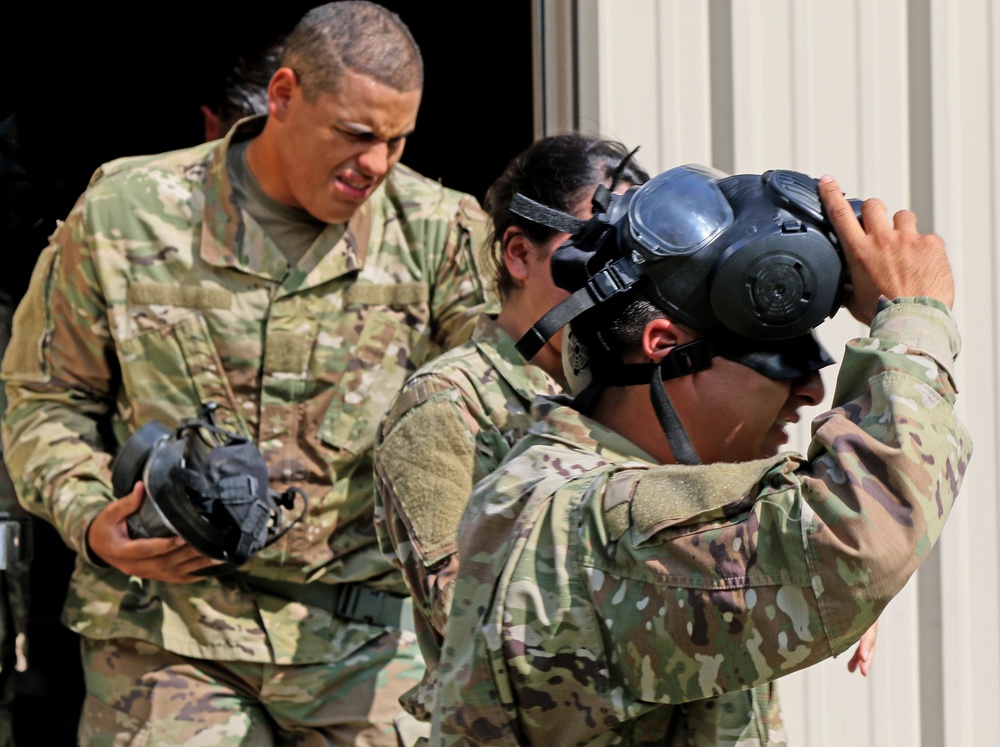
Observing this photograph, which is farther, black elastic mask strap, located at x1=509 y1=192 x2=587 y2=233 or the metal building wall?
the metal building wall

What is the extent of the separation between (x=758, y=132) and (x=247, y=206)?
112 centimetres

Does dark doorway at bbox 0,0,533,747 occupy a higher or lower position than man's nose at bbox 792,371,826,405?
higher

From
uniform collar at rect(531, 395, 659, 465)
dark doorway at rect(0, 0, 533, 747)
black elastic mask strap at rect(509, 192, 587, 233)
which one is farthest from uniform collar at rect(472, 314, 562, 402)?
dark doorway at rect(0, 0, 533, 747)

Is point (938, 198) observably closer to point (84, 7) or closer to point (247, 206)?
point (247, 206)

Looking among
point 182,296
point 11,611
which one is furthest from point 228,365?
point 11,611

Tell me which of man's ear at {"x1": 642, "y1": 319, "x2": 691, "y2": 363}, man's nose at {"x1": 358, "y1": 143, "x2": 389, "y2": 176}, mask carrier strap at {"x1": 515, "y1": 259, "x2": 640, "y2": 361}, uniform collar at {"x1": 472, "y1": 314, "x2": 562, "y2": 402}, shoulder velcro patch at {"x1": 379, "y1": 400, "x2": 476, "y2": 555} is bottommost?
shoulder velcro patch at {"x1": 379, "y1": 400, "x2": 476, "y2": 555}

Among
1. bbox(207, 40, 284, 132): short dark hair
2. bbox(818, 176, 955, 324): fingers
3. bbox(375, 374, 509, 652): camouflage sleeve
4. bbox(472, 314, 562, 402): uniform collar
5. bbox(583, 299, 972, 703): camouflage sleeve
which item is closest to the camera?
bbox(583, 299, 972, 703): camouflage sleeve

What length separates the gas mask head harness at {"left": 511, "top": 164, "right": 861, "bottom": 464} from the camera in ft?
5.41

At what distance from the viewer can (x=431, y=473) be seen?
237cm

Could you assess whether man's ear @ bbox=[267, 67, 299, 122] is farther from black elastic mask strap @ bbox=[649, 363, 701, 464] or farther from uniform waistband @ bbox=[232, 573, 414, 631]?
black elastic mask strap @ bbox=[649, 363, 701, 464]

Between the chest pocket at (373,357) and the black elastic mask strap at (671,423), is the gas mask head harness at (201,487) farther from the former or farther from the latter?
the black elastic mask strap at (671,423)

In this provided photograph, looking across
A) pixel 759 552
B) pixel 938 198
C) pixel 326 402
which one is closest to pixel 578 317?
pixel 759 552

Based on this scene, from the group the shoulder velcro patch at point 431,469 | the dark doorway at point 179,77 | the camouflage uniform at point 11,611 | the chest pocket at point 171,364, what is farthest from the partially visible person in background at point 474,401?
the dark doorway at point 179,77

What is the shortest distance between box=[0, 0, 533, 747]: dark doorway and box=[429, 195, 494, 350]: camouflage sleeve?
2.98 metres
